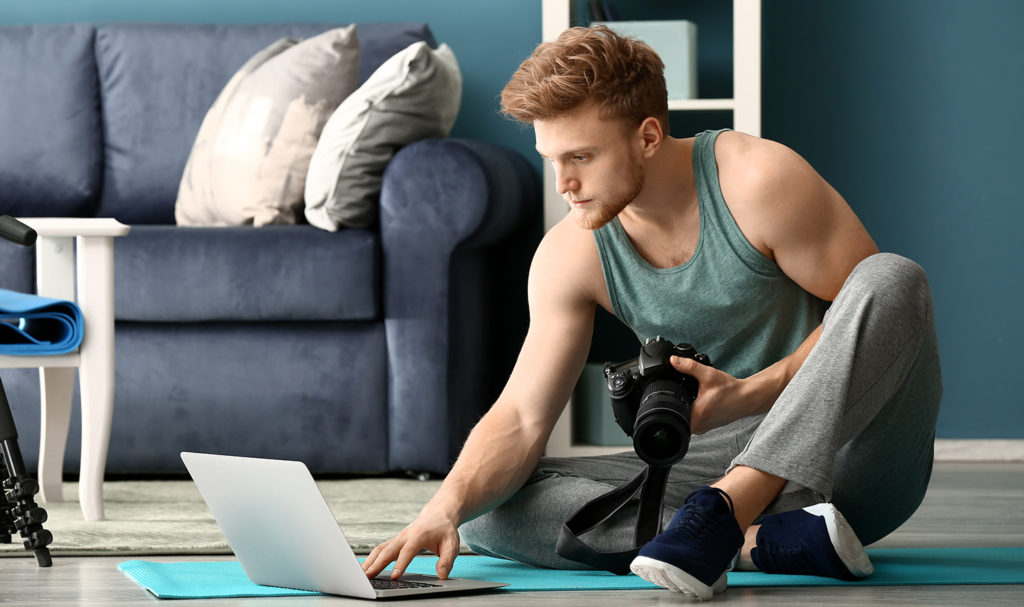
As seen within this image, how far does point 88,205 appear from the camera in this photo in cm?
296

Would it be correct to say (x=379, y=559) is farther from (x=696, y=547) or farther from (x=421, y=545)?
(x=696, y=547)

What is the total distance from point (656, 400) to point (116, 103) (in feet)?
7.14

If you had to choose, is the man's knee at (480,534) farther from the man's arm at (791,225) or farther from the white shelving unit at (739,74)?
the white shelving unit at (739,74)

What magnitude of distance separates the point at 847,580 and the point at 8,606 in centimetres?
83

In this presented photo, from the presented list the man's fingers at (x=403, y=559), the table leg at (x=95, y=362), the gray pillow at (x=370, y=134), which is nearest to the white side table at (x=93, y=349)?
the table leg at (x=95, y=362)

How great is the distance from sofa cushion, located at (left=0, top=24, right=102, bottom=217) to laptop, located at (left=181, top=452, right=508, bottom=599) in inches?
72.6

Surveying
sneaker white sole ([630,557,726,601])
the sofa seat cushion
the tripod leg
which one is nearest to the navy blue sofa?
the sofa seat cushion

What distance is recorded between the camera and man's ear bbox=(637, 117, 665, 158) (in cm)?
137

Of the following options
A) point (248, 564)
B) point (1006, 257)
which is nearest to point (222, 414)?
point (248, 564)

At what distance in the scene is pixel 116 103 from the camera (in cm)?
301

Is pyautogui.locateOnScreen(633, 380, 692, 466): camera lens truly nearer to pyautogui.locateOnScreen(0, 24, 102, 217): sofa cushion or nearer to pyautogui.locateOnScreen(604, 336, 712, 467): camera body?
pyautogui.locateOnScreen(604, 336, 712, 467): camera body

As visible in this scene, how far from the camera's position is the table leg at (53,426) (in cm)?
212

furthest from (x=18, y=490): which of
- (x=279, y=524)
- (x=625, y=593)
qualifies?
(x=625, y=593)

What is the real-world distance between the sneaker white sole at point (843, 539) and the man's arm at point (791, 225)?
13 cm
